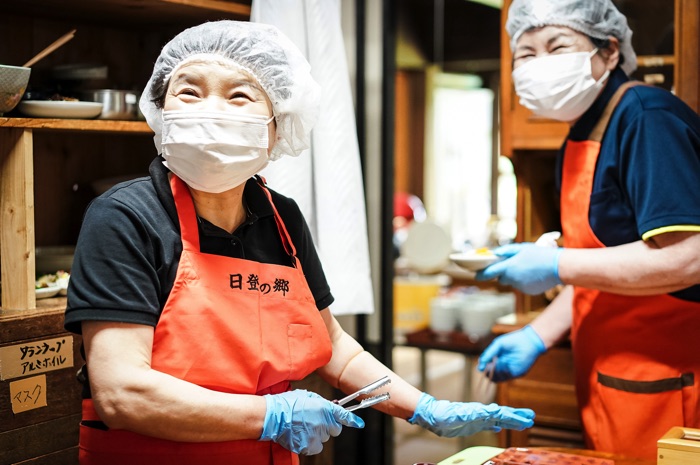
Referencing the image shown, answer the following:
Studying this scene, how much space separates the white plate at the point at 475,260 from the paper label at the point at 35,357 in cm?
111

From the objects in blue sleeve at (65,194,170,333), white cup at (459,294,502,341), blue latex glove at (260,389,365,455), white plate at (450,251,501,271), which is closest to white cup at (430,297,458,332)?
white cup at (459,294,502,341)

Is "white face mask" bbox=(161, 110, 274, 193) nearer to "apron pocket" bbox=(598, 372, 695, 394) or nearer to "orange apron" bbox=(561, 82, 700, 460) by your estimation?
"orange apron" bbox=(561, 82, 700, 460)

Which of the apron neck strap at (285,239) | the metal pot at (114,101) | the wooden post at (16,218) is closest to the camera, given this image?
the apron neck strap at (285,239)

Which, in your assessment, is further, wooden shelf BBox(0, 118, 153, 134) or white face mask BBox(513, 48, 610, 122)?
white face mask BBox(513, 48, 610, 122)

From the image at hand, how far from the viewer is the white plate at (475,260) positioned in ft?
7.47

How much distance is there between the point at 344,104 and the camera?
8.26 feet

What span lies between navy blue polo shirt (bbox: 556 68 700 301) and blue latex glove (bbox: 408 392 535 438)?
0.57 m

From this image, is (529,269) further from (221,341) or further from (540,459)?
(221,341)

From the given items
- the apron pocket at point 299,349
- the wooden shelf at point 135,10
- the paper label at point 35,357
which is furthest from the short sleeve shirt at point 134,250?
the wooden shelf at point 135,10

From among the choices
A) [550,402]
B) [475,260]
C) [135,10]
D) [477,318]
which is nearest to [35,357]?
[135,10]

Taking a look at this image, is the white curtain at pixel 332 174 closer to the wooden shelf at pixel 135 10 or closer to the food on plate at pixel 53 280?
the wooden shelf at pixel 135 10

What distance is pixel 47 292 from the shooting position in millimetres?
2178

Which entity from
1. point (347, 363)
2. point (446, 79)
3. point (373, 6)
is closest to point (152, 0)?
point (373, 6)

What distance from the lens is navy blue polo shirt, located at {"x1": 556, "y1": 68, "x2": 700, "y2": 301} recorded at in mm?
1902
